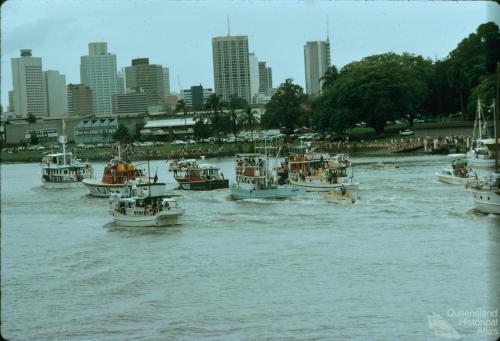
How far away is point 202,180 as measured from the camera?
45.3 m

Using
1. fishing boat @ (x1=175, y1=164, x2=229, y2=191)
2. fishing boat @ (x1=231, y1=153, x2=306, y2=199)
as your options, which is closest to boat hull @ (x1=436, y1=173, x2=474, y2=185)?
fishing boat @ (x1=231, y1=153, x2=306, y2=199)

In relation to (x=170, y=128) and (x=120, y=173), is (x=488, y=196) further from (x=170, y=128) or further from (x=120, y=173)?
(x=170, y=128)

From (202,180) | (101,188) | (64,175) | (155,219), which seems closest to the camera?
(155,219)

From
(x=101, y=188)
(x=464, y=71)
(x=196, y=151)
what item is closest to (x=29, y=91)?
(x=196, y=151)

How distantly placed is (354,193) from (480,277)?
19.4 metres

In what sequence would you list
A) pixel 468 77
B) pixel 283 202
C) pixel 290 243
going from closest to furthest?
pixel 290 243 < pixel 283 202 < pixel 468 77

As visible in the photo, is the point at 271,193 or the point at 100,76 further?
the point at 100,76

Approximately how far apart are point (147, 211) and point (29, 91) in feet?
342

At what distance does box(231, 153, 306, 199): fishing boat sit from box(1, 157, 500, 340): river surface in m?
3.26

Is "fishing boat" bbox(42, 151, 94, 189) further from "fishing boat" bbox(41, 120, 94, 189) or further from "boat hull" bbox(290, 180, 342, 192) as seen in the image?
"boat hull" bbox(290, 180, 342, 192)

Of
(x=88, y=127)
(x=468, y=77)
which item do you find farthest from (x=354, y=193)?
(x=88, y=127)

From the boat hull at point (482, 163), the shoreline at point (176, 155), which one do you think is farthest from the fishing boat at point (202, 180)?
the shoreline at point (176, 155)

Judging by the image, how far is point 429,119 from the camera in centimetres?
8300

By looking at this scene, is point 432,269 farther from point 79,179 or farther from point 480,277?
point 79,179
